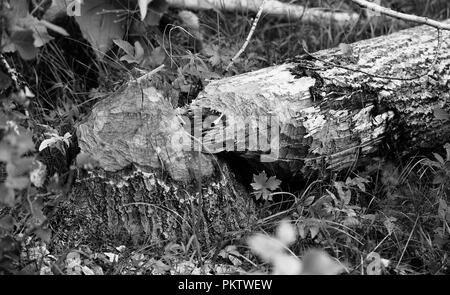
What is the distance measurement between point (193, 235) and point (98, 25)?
4.87 ft

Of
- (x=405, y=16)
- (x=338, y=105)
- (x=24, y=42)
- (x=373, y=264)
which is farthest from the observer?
(x=405, y=16)

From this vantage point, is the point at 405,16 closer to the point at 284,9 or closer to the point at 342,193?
the point at 342,193

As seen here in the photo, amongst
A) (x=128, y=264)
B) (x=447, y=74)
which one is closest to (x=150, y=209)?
(x=128, y=264)

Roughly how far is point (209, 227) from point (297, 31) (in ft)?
5.98

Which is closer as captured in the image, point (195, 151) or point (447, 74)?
point (195, 151)

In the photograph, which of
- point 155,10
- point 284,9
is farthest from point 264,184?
point 284,9

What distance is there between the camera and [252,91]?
8.92 ft

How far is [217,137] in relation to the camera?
2621mm

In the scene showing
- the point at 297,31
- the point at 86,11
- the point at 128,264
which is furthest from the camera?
the point at 297,31

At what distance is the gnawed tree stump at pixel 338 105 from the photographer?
105 inches

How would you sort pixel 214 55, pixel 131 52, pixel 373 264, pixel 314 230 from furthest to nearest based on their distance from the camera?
1. pixel 214 55
2. pixel 131 52
3. pixel 314 230
4. pixel 373 264

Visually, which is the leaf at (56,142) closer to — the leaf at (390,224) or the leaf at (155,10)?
the leaf at (155,10)

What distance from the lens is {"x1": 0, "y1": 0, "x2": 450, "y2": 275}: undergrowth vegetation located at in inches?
90.2
